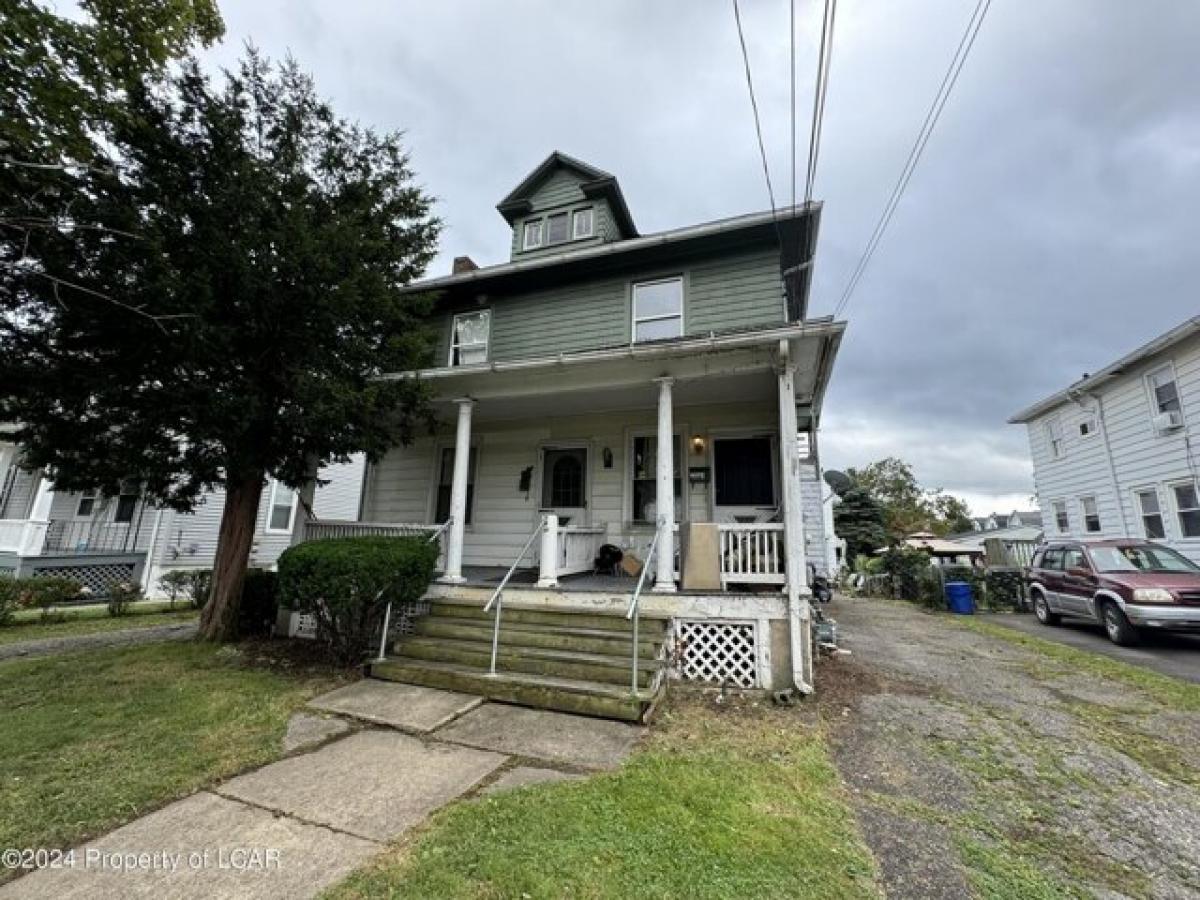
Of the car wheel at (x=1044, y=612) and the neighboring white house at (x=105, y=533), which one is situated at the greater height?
the neighboring white house at (x=105, y=533)

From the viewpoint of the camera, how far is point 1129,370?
38.9 ft

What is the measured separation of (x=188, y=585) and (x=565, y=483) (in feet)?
34.8

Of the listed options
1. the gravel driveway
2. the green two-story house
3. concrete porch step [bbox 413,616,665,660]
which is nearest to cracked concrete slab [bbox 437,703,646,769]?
the green two-story house

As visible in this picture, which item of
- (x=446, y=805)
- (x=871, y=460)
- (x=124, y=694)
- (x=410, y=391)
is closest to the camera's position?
(x=446, y=805)

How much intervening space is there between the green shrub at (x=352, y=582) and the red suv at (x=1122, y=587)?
1120 centimetres

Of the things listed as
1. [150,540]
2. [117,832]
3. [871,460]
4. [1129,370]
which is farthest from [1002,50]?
[871,460]

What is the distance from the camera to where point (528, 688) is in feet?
15.4

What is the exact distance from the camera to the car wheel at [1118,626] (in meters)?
→ 8.10

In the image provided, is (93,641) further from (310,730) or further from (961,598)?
(961,598)

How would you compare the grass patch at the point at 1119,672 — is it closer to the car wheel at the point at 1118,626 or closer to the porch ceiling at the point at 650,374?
the car wheel at the point at 1118,626

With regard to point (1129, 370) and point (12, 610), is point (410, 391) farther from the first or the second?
point (1129, 370)

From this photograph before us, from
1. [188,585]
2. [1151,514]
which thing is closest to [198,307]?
[188,585]

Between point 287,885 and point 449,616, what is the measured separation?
4115 millimetres

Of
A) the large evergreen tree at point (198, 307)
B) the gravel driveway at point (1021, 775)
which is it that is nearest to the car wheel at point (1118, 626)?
the gravel driveway at point (1021, 775)
